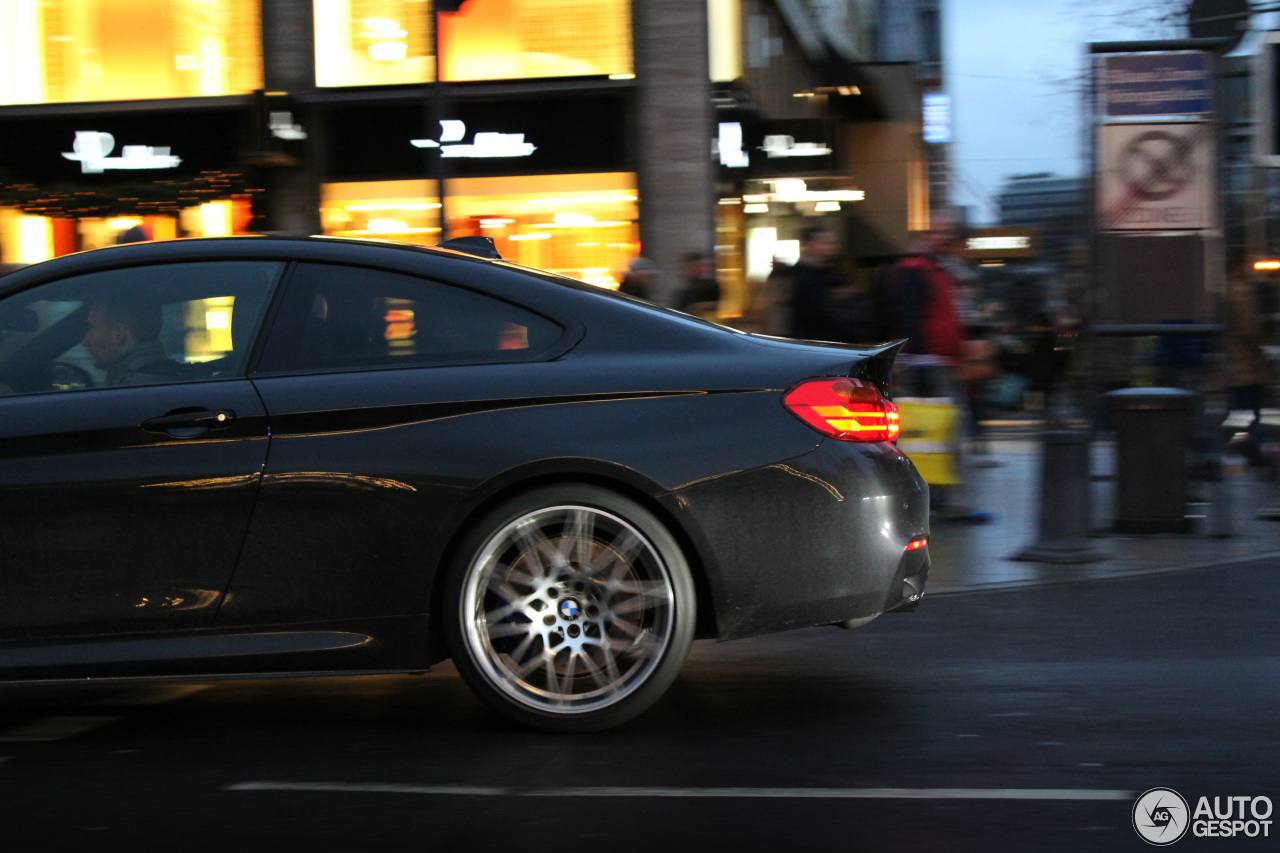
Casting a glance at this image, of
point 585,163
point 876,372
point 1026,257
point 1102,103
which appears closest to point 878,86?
point 1026,257

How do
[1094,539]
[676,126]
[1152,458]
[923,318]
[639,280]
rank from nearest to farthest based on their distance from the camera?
1. [1094,539]
2. [1152,458]
3. [923,318]
4. [639,280]
5. [676,126]

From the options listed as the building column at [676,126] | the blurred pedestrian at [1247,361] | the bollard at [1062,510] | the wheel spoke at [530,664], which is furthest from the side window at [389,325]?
the building column at [676,126]

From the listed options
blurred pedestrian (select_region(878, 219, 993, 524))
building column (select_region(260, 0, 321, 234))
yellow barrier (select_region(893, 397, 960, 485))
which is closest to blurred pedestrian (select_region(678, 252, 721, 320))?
blurred pedestrian (select_region(878, 219, 993, 524))

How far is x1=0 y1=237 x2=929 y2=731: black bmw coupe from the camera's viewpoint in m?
4.25

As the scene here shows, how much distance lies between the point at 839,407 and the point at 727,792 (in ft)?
4.13

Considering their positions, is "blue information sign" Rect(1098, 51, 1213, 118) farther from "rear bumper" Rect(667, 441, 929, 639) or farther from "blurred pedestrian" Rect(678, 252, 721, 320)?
"rear bumper" Rect(667, 441, 929, 639)

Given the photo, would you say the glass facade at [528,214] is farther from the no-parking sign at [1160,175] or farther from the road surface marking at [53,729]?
the road surface marking at [53,729]

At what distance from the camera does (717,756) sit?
13.6 ft

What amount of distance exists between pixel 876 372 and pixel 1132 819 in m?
1.64

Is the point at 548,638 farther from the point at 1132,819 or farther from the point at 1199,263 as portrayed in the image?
the point at 1199,263

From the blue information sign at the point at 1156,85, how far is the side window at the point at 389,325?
661cm

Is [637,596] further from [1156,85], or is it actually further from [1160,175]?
[1156,85]

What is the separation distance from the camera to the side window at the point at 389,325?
14.5 ft

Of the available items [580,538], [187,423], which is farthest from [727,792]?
[187,423]
